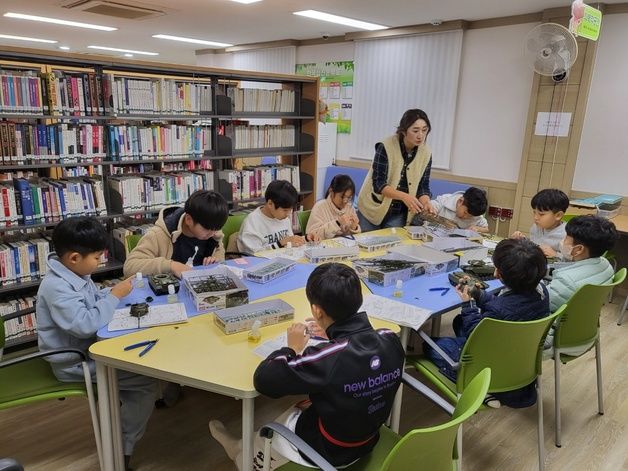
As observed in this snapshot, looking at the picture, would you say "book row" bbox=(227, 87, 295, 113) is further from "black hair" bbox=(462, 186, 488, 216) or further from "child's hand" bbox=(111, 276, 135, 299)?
"child's hand" bbox=(111, 276, 135, 299)

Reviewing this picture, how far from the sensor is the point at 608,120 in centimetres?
432

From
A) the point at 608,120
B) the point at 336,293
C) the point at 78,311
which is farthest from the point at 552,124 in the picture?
the point at 78,311

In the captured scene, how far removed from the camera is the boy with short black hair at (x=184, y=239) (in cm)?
229

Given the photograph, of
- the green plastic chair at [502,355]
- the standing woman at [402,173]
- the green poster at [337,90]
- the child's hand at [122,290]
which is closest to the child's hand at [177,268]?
the child's hand at [122,290]

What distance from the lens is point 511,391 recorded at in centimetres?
188

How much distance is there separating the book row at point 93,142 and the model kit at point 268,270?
174 centimetres

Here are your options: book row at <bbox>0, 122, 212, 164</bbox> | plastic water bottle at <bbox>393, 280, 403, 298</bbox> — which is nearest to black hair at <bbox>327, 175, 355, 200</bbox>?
plastic water bottle at <bbox>393, 280, 403, 298</bbox>

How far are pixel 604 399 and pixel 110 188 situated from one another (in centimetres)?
362

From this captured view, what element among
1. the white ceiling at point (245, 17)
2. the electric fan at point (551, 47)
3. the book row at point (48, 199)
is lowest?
the book row at point (48, 199)

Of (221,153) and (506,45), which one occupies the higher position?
(506,45)

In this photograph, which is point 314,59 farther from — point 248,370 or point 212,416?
point 248,370

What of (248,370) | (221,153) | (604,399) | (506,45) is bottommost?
(604,399)

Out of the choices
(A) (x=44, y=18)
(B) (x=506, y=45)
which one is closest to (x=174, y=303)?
(B) (x=506, y=45)

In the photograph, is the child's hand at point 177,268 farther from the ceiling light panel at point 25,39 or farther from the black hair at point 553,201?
the ceiling light panel at point 25,39
